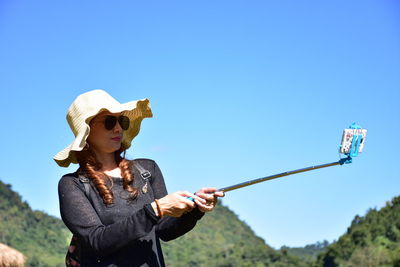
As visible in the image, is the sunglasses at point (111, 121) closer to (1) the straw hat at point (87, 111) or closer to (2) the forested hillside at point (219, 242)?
(1) the straw hat at point (87, 111)

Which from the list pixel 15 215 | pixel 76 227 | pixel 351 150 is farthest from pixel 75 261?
pixel 15 215

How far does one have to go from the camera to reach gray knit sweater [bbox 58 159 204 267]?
3.63 m

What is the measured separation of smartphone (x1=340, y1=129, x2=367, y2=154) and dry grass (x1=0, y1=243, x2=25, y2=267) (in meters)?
11.1

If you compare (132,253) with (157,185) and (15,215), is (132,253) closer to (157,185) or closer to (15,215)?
(157,185)

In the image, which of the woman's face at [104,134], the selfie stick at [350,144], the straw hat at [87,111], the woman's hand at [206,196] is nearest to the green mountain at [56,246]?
the straw hat at [87,111]

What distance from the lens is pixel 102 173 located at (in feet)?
13.0

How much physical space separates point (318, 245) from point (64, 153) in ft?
605

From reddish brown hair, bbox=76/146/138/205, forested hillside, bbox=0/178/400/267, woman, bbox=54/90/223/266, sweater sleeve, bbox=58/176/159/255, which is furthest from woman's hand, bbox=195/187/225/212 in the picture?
forested hillside, bbox=0/178/400/267

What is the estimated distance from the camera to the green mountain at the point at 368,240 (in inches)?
2584

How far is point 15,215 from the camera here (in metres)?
94.3

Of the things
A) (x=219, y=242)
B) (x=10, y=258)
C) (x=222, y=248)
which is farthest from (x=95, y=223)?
(x=219, y=242)

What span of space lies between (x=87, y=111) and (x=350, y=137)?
1320 millimetres

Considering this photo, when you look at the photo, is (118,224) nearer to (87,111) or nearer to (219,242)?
(87,111)

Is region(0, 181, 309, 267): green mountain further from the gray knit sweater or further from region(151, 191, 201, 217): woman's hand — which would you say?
region(151, 191, 201, 217): woman's hand
